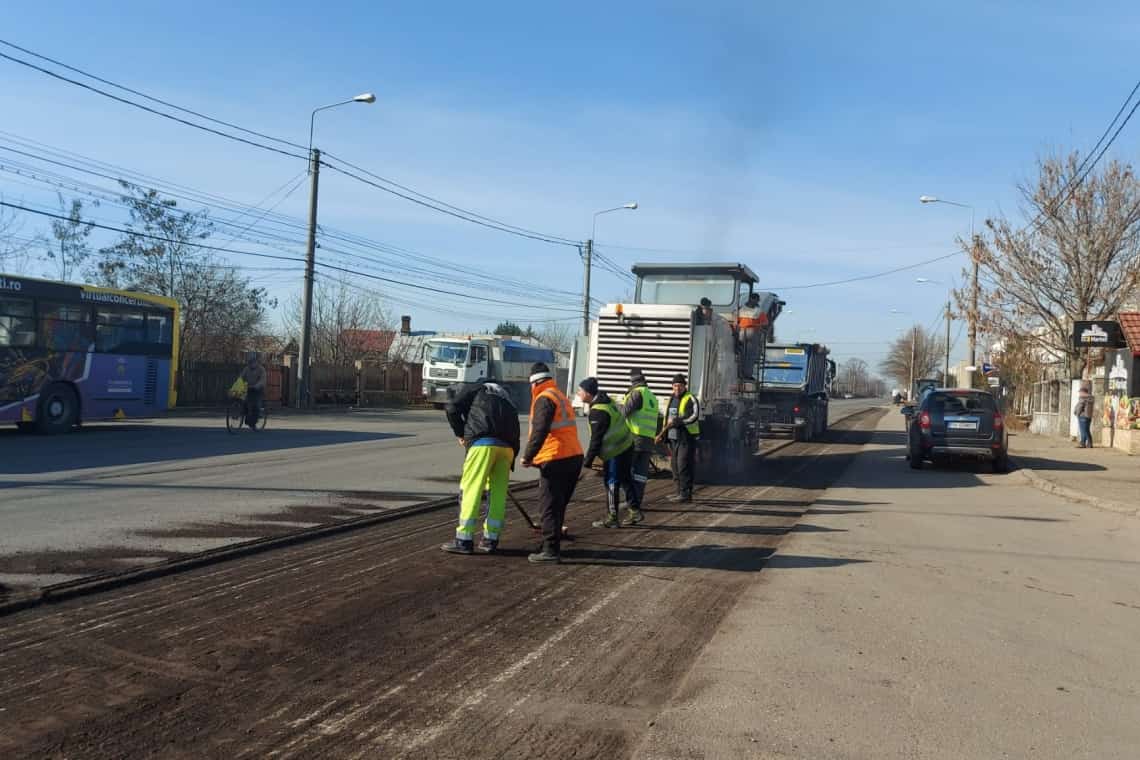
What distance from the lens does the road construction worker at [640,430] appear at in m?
10.6

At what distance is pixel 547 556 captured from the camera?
8.00m

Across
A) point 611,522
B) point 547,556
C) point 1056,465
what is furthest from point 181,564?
point 1056,465

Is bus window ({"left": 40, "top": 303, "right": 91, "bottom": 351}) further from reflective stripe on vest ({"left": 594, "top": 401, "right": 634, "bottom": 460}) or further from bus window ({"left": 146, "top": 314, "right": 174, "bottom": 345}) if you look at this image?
reflective stripe on vest ({"left": 594, "top": 401, "right": 634, "bottom": 460})

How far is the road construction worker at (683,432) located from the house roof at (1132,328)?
1380 centimetres

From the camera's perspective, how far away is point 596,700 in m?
4.70

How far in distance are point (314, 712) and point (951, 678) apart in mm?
→ 3254

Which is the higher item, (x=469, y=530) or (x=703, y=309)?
(x=703, y=309)

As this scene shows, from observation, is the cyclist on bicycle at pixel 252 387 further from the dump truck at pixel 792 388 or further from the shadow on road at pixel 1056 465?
the shadow on road at pixel 1056 465

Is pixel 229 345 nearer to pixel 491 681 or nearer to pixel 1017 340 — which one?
pixel 1017 340

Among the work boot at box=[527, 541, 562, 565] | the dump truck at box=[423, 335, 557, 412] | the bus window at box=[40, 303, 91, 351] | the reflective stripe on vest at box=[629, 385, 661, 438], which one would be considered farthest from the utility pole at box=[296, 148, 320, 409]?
the work boot at box=[527, 541, 562, 565]

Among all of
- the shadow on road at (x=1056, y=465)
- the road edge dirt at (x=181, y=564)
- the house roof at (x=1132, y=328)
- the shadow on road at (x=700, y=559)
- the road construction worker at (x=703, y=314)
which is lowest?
the road edge dirt at (x=181, y=564)

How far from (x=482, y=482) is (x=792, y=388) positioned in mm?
18927

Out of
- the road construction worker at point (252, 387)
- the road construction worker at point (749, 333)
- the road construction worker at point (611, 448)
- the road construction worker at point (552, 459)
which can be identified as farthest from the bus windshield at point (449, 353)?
the road construction worker at point (552, 459)

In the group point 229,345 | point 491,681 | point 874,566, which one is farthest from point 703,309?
point 229,345
